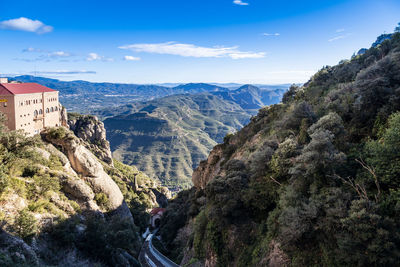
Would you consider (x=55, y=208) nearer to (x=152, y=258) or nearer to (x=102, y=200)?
(x=102, y=200)

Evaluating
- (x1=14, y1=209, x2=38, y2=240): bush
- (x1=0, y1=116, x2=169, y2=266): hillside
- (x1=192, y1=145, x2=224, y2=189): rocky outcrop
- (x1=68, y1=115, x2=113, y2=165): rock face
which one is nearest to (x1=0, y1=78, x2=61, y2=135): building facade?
(x1=0, y1=116, x2=169, y2=266): hillside

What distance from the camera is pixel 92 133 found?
A: 10675 centimetres

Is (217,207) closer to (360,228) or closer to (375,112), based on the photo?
(360,228)

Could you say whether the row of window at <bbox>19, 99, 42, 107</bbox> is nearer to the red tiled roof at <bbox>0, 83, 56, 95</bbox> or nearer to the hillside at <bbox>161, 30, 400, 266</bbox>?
the red tiled roof at <bbox>0, 83, 56, 95</bbox>

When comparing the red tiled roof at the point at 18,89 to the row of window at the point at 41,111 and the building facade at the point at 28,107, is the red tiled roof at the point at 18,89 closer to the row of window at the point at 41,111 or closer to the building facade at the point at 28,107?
the building facade at the point at 28,107

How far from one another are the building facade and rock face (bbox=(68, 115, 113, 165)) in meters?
53.3

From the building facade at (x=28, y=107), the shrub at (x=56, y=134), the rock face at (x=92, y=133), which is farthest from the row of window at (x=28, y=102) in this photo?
the rock face at (x=92, y=133)

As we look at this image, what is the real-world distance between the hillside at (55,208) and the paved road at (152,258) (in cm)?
147

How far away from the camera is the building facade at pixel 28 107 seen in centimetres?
3491

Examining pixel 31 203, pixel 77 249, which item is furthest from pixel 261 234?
pixel 31 203

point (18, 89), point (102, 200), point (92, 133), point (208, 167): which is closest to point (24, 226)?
point (102, 200)

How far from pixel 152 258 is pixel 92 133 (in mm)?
84016

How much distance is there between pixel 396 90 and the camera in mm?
18438

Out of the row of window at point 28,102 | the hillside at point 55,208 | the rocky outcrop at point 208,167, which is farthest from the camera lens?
the rocky outcrop at point 208,167
